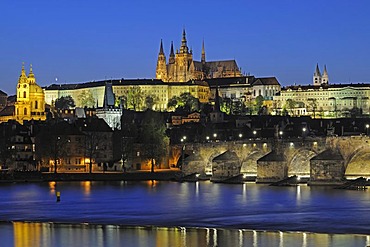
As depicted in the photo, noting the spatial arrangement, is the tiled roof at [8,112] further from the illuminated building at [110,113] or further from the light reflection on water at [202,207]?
the light reflection on water at [202,207]

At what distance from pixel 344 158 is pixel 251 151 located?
12.4 meters

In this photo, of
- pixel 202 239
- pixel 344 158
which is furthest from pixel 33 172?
pixel 202 239

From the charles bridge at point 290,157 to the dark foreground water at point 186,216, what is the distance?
2162 mm

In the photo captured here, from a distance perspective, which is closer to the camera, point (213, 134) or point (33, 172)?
point (33, 172)

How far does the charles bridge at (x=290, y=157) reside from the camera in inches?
2470

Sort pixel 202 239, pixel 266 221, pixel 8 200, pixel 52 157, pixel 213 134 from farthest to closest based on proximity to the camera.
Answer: pixel 213 134, pixel 52 157, pixel 8 200, pixel 266 221, pixel 202 239

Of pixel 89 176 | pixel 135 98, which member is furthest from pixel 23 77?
pixel 89 176

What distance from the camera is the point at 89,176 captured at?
255 ft

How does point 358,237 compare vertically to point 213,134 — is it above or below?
below

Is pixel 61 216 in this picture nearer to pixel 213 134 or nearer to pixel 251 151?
pixel 251 151

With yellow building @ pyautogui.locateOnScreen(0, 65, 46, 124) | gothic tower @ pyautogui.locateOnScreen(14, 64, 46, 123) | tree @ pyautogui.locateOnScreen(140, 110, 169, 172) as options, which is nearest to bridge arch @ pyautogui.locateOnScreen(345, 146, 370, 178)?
tree @ pyautogui.locateOnScreen(140, 110, 169, 172)

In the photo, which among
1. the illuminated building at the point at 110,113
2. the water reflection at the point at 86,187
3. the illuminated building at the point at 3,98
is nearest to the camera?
the water reflection at the point at 86,187

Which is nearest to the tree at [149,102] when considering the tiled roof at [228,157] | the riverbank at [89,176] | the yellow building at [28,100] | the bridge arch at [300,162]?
the yellow building at [28,100]

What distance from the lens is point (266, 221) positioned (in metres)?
41.9
